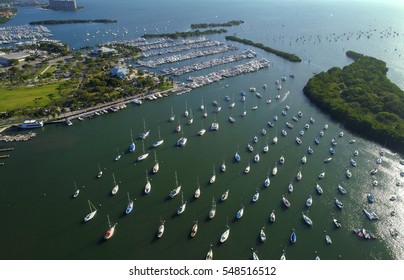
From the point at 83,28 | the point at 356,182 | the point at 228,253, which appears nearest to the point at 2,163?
the point at 228,253

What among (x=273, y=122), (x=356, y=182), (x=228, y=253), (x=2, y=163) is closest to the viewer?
(x=228, y=253)

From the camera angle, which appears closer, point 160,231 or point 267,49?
point 160,231

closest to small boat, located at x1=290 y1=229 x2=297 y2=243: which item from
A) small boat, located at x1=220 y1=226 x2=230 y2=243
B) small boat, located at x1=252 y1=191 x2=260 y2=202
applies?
small boat, located at x1=252 y1=191 x2=260 y2=202

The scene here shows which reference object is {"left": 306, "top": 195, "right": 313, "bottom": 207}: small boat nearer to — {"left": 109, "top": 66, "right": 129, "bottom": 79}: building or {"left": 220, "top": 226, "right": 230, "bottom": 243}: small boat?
{"left": 220, "top": 226, "right": 230, "bottom": 243}: small boat

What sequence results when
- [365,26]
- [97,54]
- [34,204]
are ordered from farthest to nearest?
[365,26] → [97,54] → [34,204]

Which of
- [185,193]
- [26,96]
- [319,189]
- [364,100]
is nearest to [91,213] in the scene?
[185,193]

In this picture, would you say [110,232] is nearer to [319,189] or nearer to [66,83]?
[319,189]

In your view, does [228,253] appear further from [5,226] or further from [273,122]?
[273,122]
